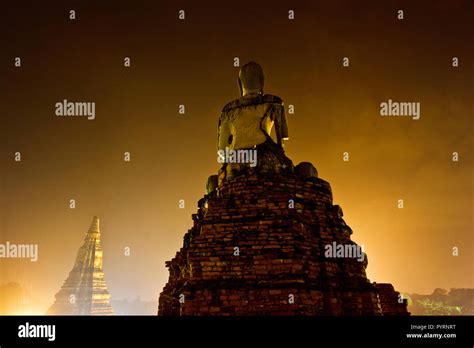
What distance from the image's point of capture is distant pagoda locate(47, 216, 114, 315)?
1949 inches

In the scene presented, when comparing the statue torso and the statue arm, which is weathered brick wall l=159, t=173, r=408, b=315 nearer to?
the statue torso

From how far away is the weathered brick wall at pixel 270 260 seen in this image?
7.09 m

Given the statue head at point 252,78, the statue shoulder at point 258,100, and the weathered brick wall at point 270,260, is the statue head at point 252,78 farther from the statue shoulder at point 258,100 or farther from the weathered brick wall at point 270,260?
the weathered brick wall at point 270,260

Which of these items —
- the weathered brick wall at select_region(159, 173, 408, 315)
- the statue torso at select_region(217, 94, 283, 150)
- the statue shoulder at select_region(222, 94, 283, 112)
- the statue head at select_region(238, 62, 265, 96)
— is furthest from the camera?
the statue head at select_region(238, 62, 265, 96)

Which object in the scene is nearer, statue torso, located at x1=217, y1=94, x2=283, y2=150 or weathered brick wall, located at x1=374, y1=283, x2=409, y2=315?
weathered brick wall, located at x1=374, y1=283, x2=409, y2=315

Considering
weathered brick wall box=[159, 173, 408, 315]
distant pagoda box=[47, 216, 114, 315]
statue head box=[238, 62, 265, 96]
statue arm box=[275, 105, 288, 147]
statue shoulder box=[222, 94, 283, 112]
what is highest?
statue head box=[238, 62, 265, 96]

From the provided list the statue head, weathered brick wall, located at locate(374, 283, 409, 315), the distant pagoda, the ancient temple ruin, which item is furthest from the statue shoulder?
the distant pagoda

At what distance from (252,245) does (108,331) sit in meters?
3.20

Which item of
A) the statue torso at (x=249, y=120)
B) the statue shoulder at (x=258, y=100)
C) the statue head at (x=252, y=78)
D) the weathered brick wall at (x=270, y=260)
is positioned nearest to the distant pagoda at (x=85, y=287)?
the statue torso at (x=249, y=120)

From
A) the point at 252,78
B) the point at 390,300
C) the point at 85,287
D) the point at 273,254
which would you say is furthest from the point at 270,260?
the point at 85,287

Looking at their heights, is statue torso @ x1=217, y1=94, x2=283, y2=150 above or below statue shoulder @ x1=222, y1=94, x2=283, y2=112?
below

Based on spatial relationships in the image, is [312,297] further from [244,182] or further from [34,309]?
[34,309]

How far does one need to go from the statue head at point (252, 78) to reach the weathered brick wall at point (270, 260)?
335cm

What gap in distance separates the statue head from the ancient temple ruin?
5.95 feet
